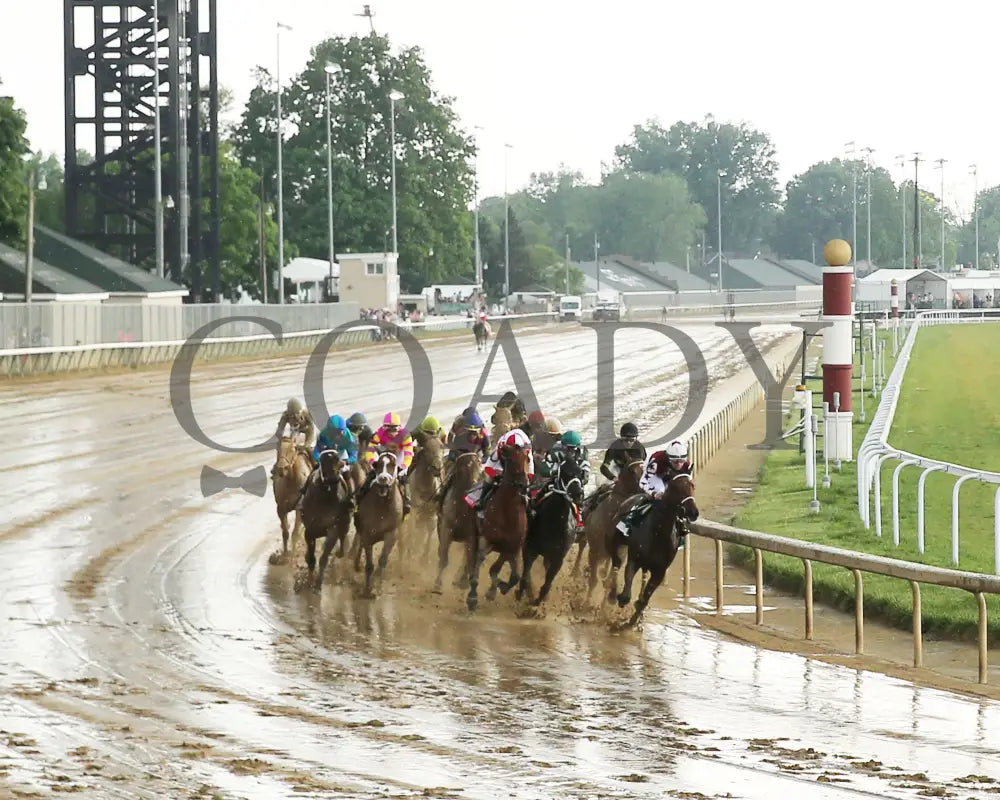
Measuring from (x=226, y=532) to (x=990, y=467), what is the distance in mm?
9457

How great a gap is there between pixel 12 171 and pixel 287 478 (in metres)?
32.0

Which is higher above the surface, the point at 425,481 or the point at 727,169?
the point at 727,169

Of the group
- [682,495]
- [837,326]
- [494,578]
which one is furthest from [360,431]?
[837,326]

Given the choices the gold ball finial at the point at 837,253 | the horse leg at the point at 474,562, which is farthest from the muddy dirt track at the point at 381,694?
the gold ball finial at the point at 837,253

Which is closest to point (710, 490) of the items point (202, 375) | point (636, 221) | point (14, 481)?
point (14, 481)

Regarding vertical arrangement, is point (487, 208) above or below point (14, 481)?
above

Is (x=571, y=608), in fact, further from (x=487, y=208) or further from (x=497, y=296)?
(x=487, y=208)

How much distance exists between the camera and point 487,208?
174125 mm

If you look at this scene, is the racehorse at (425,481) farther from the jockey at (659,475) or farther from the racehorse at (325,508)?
the jockey at (659,475)

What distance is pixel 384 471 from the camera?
12.2 m

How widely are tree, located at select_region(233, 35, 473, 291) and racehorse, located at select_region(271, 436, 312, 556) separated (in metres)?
64.8

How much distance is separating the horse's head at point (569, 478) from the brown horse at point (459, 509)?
72 cm

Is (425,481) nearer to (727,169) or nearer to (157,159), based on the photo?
(157,159)

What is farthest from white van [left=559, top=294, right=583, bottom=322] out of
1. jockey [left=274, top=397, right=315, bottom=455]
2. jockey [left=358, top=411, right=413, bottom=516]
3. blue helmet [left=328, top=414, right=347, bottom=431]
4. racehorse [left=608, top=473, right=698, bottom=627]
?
racehorse [left=608, top=473, right=698, bottom=627]
